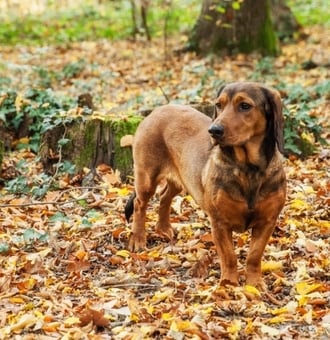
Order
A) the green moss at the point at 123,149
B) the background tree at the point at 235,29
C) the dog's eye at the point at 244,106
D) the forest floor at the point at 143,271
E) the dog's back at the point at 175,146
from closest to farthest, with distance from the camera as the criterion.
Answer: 1. the forest floor at the point at 143,271
2. the dog's eye at the point at 244,106
3. the dog's back at the point at 175,146
4. the green moss at the point at 123,149
5. the background tree at the point at 235,29

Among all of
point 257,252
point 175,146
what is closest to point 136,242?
point 175,146

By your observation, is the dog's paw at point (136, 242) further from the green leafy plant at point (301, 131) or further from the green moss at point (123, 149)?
the green leafy plant at point (301, 131)

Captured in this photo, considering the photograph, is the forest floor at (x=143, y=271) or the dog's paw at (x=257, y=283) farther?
the dog's paw at (x=257, y=283)

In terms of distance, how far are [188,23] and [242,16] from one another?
6219mm

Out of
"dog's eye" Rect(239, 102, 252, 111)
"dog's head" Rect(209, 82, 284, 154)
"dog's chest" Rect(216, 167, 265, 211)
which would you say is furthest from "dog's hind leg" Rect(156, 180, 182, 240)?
"dog's eye" Rect(239, 102, 252, 111)

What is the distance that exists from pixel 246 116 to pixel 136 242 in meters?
2.12

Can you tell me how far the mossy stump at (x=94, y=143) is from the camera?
888 centimetres

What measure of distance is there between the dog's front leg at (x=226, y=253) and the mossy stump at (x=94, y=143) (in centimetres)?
333

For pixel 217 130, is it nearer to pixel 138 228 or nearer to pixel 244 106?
pixel 244 106

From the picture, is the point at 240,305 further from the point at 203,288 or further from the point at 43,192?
the point at 43,192

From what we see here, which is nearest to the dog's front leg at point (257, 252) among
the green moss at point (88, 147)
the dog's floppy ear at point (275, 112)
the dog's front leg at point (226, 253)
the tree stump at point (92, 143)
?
the dog's front leg at point (226, 253)

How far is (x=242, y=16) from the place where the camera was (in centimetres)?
1694

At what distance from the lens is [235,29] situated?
17.1m

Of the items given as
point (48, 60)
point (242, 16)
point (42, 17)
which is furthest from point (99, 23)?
point (242, 16)
